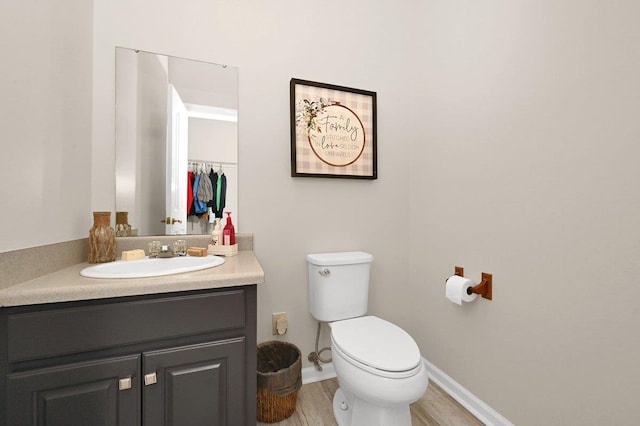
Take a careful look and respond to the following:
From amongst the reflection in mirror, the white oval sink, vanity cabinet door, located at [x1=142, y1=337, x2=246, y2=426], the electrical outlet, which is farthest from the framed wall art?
vanity cabinet door, located at [x1=142, y1=337, x2=246, y2=426]

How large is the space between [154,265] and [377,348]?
1.06 m

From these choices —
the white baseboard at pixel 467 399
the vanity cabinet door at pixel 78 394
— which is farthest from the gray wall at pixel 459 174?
the vanity cabinet door at pixel 78 394

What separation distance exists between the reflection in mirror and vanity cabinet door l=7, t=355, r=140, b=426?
0.72 m

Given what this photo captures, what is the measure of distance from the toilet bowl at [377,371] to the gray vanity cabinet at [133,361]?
15.4 inches

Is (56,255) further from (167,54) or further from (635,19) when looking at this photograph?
(635,19)

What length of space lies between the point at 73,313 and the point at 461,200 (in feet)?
5.75

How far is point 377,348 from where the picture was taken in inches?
45.6

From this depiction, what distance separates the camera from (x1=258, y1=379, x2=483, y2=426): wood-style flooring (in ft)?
4.47

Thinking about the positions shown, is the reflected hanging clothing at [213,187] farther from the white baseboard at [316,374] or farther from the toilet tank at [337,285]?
the white baseboard at [316,374]

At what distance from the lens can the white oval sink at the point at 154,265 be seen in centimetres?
106

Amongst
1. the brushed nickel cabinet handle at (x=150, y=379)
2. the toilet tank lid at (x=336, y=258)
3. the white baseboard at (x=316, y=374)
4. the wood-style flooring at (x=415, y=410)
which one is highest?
the toilet tank lid at (x=336, y=258)

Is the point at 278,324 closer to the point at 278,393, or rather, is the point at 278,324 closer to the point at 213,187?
the point at 278,393

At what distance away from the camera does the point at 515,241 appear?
4.07ft

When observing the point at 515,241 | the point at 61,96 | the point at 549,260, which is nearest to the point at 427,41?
the point at 515,241
